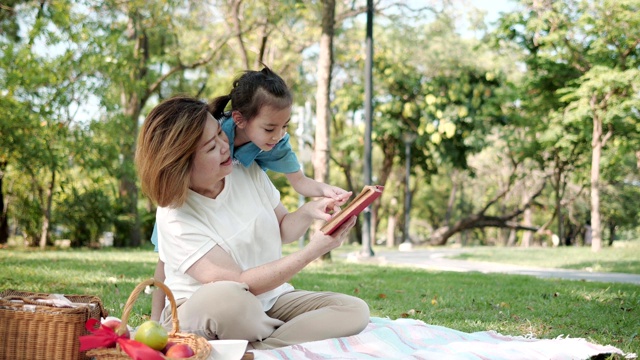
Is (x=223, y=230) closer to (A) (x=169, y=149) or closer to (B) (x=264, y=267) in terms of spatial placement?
(B) (x=264, y=267)

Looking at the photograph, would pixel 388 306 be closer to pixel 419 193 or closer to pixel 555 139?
pixel 555 139

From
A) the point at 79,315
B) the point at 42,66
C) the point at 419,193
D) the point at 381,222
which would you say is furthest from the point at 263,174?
the point at 381,222

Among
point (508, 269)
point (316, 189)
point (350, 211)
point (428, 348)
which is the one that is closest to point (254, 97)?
point (316, 189)

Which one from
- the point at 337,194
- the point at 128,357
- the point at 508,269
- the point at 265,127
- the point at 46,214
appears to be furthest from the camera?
the point at 46,214

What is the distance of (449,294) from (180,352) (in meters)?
4.74

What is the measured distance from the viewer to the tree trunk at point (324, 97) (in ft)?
34.7

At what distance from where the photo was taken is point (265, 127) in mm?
3912

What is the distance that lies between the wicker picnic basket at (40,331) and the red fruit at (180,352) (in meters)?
0.56

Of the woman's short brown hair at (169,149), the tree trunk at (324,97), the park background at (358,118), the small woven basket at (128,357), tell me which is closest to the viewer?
the small woven basket at (128,357)

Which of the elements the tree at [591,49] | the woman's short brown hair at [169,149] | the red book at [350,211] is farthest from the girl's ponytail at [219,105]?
the tree at [591,49]

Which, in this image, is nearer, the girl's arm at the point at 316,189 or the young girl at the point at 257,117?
the girl's arm at the point at 316,189

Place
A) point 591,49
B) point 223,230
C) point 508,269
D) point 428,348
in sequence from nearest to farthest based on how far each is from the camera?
point 223,230, point 428,348, point 508,269, point 591,49

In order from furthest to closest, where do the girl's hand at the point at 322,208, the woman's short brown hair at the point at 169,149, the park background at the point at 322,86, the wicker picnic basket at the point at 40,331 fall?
the park background at the point at 322,86, the girl's hand at the point at 322,208, the woman's short brown hair at the point at 169,149, the wicker picnic basket at the point at 40,331

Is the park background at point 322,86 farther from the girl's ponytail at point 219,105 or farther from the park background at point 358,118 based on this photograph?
the girl's ponytail at point 219,105
